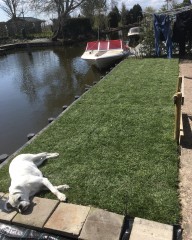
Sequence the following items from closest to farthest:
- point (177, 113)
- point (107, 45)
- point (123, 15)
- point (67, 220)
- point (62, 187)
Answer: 1. point (67, 220)
2. point (62, 187)
3. point (177, 113)
4. point (107, 45)
5. point (123, 15)

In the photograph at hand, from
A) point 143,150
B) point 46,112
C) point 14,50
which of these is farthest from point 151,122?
point 14,50

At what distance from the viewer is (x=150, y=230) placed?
350cm

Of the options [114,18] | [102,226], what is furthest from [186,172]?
[114,18]

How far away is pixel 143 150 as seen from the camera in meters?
5.42

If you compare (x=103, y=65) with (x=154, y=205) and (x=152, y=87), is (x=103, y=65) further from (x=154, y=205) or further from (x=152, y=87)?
(x=154, y=205)

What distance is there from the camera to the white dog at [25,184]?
13.2 feet

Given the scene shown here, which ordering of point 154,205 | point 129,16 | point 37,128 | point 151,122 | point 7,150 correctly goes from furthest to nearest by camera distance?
point 129,16 → point 37,128 → point 7,150 → point 151,122 → point 154,205

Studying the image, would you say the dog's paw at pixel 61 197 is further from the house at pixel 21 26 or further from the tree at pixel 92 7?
the house at pixel 21 26

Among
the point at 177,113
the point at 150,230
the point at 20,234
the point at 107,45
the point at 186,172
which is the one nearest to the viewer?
the point at 150,230

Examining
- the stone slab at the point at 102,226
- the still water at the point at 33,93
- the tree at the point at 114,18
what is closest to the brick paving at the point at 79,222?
the stone slab at the point at 102,226

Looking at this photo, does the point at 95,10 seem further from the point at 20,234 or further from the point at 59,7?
the point at 20,234

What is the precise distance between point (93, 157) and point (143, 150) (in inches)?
37.0

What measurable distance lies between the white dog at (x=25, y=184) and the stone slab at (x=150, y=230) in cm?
115

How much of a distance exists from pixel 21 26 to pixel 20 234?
44685 millimetres
